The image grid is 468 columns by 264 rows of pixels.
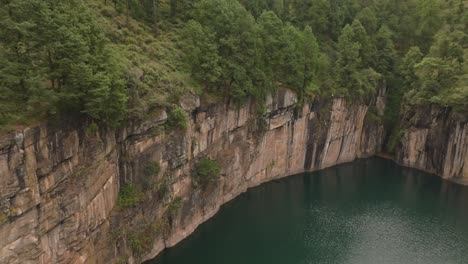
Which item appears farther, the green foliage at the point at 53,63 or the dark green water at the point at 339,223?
the dark green water at the point at 339,223

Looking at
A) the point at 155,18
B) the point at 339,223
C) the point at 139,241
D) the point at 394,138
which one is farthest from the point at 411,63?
the point at 139,241

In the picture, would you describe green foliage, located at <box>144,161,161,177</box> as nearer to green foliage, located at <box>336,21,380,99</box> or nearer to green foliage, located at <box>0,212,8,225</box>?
green foliage, located at <box>0,212,8,225</box>

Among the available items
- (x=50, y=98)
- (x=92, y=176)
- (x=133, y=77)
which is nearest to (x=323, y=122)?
(x=133, y=77)

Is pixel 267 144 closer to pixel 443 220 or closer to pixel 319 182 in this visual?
pixel 319 182

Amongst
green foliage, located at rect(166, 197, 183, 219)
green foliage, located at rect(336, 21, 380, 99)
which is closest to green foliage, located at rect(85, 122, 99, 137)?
green foliage, located at rect(166, 197, 183, 219)

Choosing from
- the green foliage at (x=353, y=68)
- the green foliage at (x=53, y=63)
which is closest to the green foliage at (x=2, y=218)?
the green foliage at (x=53, y=63)

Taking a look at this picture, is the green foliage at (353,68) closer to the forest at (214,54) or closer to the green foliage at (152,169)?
the forest at (214,54)

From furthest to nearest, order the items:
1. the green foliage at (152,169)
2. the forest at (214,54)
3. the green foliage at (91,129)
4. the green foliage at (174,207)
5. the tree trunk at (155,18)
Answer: the tree trunk at (155,18)
the green foliage at (174,207)
the green foliage at (152,169)
the green foliage at (91,129)
the forest at (214,54)
